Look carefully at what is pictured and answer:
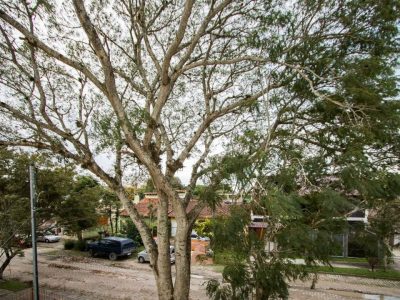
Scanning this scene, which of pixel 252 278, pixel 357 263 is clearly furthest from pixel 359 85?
pixel 357 263

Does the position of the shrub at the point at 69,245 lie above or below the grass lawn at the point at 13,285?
below

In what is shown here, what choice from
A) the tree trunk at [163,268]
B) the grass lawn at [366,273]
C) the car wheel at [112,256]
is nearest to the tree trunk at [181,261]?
the tree trunk at [163,268]

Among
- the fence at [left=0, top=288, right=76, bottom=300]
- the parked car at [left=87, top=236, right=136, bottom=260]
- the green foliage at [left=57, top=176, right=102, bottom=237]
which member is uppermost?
the green foliage at [left=57, top=176, right=102, bottom=237]

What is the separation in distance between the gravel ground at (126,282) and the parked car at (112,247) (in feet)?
1.72

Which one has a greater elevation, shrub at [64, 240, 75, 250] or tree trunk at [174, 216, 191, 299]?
tree trunk at [174, 216, 191, 299]

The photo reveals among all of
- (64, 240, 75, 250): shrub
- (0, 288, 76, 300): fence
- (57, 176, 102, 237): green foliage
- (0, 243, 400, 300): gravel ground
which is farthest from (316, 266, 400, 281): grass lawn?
(64, 240, 75, 250): shrub

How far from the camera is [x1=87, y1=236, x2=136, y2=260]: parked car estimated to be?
19.7 meters

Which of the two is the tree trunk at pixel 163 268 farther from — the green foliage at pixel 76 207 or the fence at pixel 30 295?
the green foliage at pixel 76 207

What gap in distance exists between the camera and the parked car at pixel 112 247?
64.7 feet

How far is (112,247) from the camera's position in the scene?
1981 cm

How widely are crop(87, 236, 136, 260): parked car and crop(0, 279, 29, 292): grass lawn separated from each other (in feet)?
18.1

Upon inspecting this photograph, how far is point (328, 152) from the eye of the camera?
604 centimetres

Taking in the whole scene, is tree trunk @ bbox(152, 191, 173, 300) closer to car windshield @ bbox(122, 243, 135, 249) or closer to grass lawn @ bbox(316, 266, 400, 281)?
grass lawn @ bbox(316, 266, 400, 281)

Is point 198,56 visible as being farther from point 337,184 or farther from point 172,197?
point 337,184
